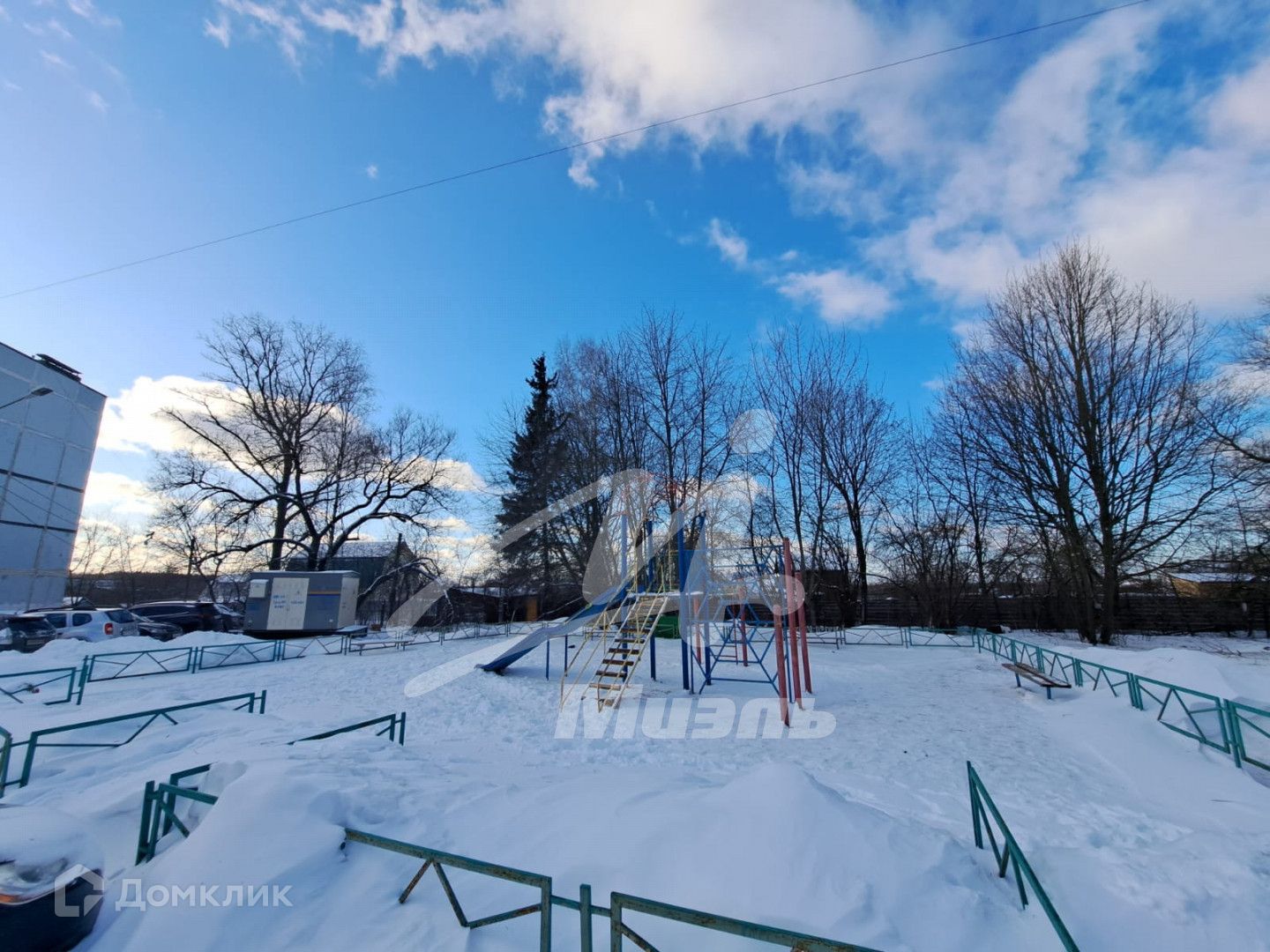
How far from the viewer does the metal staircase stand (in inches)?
423

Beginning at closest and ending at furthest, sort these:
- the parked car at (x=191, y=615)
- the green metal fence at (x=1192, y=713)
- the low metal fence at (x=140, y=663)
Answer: the green metal fence at (x=1192, y=713) < the low metal fence at (x=140, y=663) < the parked car at (x=191, y=615)

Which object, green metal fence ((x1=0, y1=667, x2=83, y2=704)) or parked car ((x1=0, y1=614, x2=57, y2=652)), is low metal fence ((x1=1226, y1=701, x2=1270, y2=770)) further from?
parked car ((x1=0, y1=614, x2=57, y2=652))

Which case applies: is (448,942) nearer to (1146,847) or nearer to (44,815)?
(44,815)

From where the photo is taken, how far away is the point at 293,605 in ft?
69.8

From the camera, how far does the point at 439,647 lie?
19922 millimetres

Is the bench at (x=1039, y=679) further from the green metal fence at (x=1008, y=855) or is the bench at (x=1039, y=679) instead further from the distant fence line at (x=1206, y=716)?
the green metal fence at (x=1008, y=855)

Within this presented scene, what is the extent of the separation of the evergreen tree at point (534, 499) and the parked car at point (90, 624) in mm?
15606

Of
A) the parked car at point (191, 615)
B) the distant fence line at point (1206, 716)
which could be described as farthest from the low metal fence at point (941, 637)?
the parked car at point (191, 615)

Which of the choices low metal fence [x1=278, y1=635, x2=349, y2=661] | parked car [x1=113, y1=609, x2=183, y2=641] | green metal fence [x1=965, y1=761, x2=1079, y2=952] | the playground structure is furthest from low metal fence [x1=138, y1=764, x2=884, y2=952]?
parked car [x1=113, y1=609, x2=183, y2=641]

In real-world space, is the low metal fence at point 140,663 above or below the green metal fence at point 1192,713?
below

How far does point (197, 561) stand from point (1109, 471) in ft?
130

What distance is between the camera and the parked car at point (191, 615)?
66.4 feet

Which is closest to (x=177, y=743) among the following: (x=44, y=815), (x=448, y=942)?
(x=44, y=815)

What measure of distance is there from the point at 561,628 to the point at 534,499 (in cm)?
1672
